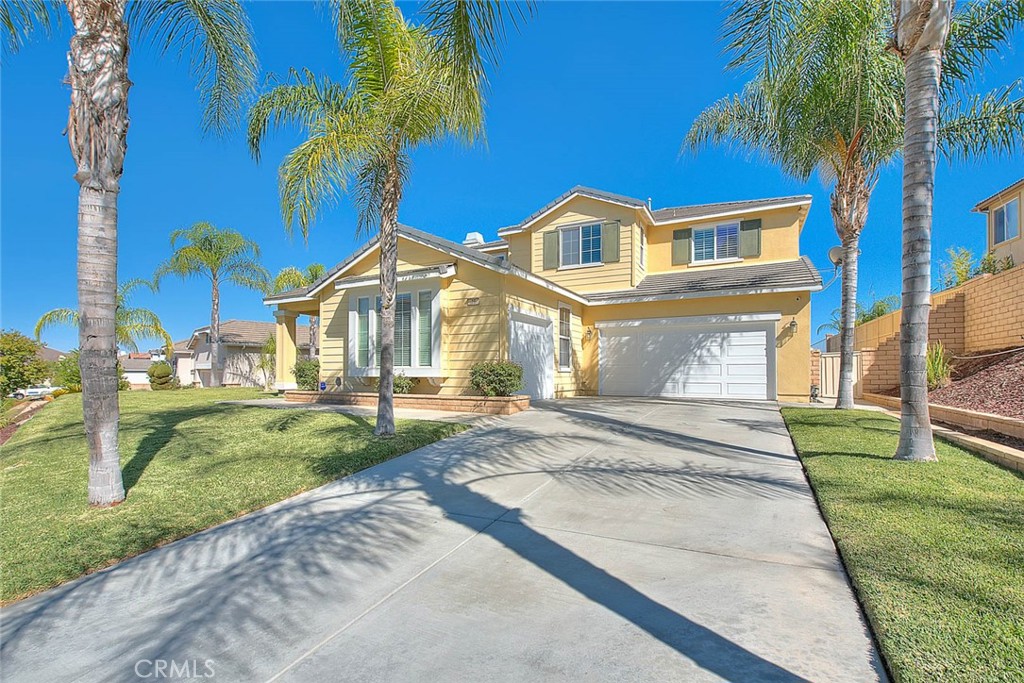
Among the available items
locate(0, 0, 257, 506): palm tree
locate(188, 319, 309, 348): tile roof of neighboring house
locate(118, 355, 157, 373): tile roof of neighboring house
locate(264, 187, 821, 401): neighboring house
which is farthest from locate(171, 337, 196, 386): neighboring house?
locate(0, 0, 257, 506): palm tree

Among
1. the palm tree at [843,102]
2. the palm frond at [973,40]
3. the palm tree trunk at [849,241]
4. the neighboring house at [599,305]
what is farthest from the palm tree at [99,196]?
the palm tree trunk at [849,241]

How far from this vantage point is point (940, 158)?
10945mm

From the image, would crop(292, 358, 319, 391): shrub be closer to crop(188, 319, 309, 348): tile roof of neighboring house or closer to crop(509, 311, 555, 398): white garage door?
crop(509, 311, 555, 398): white garage door

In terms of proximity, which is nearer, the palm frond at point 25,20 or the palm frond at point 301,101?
the palm frond at point 25,20

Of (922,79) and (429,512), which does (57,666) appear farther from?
(922,79)

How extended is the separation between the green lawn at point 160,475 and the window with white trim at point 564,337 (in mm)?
6919

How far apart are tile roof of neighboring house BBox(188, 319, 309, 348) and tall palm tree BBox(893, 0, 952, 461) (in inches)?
1173

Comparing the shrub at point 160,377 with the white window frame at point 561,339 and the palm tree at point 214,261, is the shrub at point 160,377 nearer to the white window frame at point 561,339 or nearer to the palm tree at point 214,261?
the palm tree at point 214,261

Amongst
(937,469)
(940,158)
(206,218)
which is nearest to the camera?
(937,469)

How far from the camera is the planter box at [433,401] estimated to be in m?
10.5

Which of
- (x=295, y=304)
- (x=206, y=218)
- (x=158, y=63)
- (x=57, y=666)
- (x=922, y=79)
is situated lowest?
(x=57, y=666)

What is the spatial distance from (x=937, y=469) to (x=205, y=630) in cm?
689

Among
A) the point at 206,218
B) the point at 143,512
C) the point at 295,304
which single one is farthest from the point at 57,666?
the point at 206,218

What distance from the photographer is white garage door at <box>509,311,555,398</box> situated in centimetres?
1223
